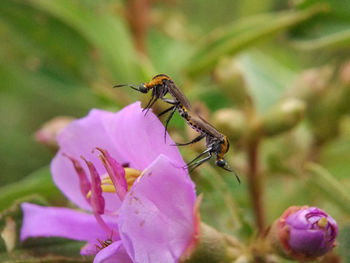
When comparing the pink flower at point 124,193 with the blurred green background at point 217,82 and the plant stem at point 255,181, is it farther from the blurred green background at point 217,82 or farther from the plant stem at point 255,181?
the plant stem at point 255,181

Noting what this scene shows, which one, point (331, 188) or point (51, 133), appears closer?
point (331, 188)

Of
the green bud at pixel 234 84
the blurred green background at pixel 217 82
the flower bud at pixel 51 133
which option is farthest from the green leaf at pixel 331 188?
the flower bud at pixel 51 133

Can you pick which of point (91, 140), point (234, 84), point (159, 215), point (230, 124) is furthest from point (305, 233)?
point (234, 84)

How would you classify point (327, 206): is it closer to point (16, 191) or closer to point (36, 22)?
point (16, 191)

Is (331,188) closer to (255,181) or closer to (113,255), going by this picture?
(255,181)

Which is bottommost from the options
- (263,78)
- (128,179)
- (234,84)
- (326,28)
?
(128,179)

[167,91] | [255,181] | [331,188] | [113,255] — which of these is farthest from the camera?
[255,181]
